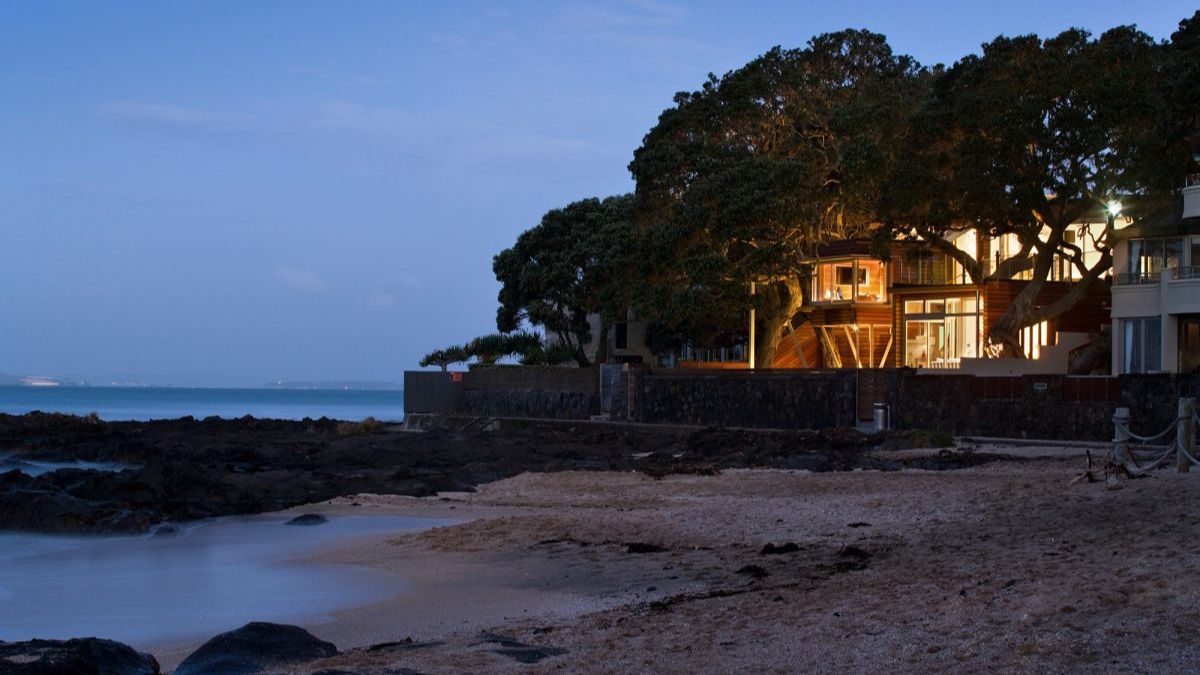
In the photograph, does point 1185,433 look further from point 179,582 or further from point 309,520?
point 309,520

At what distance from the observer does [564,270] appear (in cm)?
5097

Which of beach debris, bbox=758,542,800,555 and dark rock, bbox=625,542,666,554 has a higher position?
beach debris, bbox=758,542,800,555

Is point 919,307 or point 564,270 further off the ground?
point 564,270

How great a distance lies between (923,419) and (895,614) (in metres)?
24.2

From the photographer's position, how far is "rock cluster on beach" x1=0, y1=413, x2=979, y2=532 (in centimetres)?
2125

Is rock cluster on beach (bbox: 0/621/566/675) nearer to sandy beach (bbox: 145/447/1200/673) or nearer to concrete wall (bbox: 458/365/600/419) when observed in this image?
sandy beach (bbox: 145/447/1200/673)

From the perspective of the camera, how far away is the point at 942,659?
7.74 m

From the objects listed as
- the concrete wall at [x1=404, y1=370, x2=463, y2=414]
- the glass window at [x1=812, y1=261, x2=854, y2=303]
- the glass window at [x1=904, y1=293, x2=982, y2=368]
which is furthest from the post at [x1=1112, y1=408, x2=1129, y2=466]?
the concrete wall at [x1=404, y1=370, x2=463, y2=414]

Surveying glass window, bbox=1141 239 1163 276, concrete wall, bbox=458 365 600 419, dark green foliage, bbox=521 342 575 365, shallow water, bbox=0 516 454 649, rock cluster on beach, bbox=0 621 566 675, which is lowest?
shallow water, bbox=0 516 454 649

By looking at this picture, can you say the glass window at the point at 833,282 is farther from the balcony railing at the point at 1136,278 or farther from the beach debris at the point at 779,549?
the beach debris at the point at 779,549

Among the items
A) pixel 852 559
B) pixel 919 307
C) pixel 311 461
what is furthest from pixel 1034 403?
pixel 852 559

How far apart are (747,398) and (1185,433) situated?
21.2 meters

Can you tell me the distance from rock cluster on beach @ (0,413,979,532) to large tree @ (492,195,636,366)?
7.33 metres

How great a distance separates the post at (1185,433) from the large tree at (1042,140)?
17107 millimetres
